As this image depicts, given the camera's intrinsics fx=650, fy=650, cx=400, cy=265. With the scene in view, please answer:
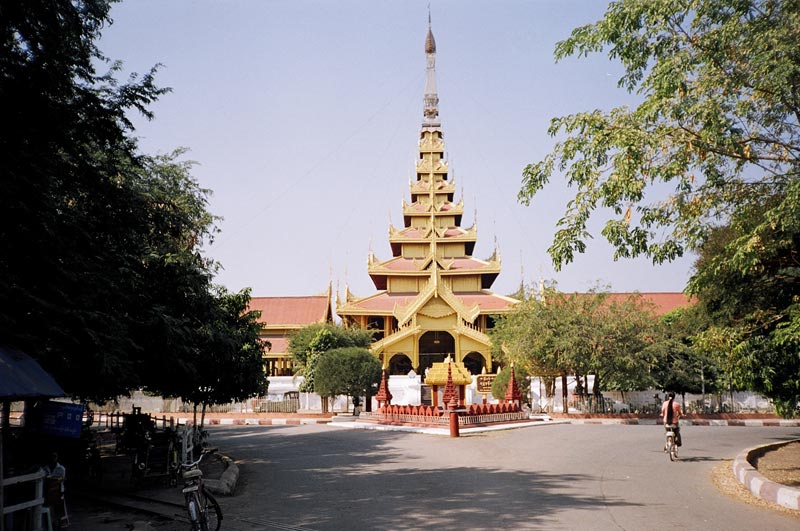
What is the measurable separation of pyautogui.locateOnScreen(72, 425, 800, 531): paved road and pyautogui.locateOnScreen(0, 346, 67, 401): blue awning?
282 centimetres

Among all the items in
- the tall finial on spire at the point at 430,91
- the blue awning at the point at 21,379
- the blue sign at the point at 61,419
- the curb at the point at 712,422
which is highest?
the tall finial on spire at the point at 430,91

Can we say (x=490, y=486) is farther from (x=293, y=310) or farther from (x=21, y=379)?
(x=293, y=310)

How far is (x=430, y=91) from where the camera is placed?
5734cm

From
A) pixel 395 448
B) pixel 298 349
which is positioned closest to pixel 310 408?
pixel 298 349

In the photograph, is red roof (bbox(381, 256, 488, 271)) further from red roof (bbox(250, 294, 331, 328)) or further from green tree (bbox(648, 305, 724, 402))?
green tree (bbox(648, 305, 724, 402))

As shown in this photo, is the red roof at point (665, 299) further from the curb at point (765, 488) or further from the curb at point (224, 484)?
the curb at point (224, 484)

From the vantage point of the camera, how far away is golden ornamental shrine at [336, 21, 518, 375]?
4103cm

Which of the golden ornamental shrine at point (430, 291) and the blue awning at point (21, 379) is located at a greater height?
the golden ornamental shrine at point (430, 291)

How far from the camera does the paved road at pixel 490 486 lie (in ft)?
25.6

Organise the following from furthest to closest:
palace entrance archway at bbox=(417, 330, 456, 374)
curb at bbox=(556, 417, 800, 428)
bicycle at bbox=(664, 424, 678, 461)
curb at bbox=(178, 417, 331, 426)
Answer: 1. palace entrance archway at bbox=(417, 330, 456, 374)
2. curb at bbox=(178, 417, 331, 426)
3. curb at bbox=(556, 417, 800, 428)
4. bicycle at bbox=(664, 424, 678, 461)

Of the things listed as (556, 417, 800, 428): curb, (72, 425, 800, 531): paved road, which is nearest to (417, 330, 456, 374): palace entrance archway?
(556, 417, 800, 428): curb

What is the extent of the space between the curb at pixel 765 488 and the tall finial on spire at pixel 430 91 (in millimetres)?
46696

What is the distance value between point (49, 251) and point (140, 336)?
3591 mm

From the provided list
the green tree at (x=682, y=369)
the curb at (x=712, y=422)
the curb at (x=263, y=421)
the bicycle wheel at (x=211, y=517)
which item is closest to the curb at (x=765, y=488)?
the bicycle wheel at (x=211, y=517)
